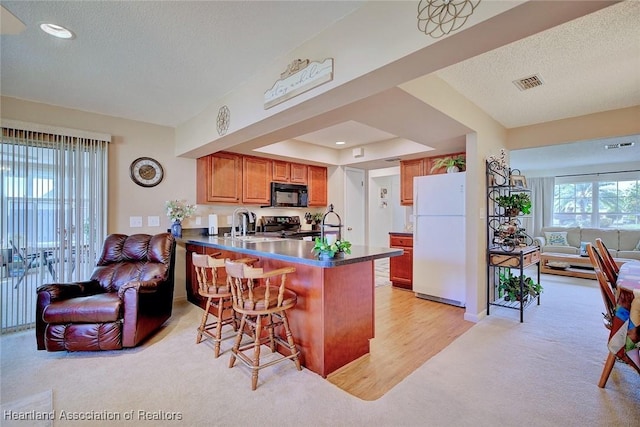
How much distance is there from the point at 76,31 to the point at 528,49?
125 inches

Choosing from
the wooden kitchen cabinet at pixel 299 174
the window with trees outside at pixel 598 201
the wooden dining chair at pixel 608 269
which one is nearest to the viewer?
the wooden dining chair at pixel 608 269

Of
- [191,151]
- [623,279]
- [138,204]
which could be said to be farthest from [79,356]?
[623,279]

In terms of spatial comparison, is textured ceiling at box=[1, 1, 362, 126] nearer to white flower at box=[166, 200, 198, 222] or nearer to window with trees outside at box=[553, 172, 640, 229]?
white flower at box=[166, 200, 198, 222]

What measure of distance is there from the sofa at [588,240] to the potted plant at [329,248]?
201 inches

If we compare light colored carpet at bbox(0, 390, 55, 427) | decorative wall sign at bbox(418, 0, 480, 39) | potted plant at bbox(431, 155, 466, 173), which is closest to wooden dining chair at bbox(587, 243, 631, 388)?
potted plant at bbox(431, 155, 466, 173)

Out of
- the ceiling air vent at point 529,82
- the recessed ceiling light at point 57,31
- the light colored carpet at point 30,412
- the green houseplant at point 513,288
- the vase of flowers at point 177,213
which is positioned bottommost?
the light colored carpet at point 30,412

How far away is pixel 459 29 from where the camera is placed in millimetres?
1274

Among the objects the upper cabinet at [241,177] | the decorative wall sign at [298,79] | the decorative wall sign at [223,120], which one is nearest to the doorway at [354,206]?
the upper cabinet at [241,177]

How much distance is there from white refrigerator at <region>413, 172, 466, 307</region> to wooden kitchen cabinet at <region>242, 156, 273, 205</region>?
235cm

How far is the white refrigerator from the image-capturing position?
3.67 meters

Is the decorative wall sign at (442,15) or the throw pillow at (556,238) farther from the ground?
the decorative wall sign at (442,15)

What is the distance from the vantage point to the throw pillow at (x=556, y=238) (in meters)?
6.34

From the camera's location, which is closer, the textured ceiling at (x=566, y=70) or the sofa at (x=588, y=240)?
the textured ceiling at (x=566, y=70)

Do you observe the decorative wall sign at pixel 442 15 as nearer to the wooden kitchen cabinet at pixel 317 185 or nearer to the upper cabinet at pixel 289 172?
the upper cabinet at pixel 289 172
